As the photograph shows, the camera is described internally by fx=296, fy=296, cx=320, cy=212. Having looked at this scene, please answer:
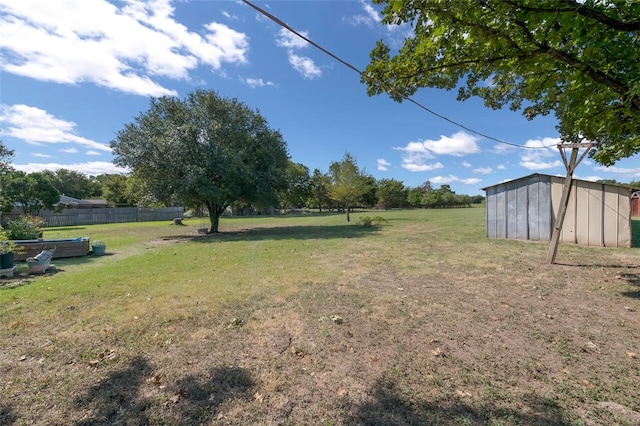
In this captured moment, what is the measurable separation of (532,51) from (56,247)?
43.9 ft

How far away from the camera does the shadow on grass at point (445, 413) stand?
7.63 ft

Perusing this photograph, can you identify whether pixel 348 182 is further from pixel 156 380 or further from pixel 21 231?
pixel 156 380

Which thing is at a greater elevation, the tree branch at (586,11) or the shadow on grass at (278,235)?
the tree branch at (586,11)

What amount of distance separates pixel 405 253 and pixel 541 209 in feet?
22.1

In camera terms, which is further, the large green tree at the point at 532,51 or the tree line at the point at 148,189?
the tree line at the point at 148,189

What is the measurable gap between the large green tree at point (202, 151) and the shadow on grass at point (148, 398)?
46.4ft

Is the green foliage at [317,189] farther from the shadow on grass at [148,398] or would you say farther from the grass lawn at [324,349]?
the shadow on grass at [148,398]

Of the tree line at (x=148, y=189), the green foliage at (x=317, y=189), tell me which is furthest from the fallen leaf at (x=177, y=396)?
the green foliage at (x=317, y=189)

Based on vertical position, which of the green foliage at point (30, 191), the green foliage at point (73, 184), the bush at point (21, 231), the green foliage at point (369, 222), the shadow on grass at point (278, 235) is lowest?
the shadow on grass at point (278, 235)

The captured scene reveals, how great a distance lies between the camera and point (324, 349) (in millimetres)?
3547

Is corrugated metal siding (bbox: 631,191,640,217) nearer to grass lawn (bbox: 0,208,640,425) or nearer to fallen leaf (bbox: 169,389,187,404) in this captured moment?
grass lawn (bbox: 0,208,640,425)

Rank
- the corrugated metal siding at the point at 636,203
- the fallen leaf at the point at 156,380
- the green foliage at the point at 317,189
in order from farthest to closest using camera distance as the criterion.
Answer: the green foliage at the point at 317,189 < the corrugated metal siding at the point at 636,203 < the fallen leaf at the point at 156,380

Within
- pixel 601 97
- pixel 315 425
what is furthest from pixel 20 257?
pixel 601 97

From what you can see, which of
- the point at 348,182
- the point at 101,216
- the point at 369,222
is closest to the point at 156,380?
the point at 369,222
